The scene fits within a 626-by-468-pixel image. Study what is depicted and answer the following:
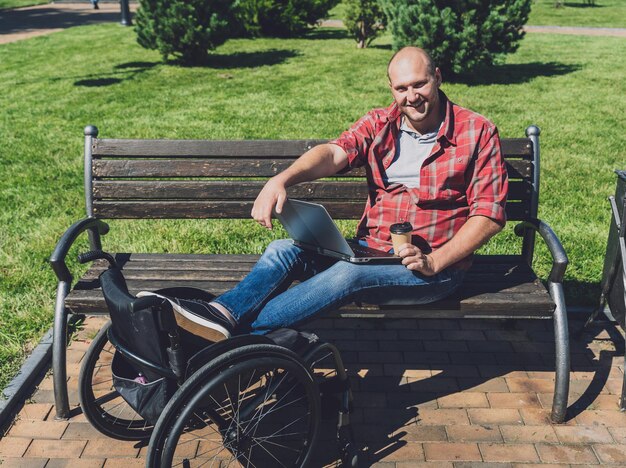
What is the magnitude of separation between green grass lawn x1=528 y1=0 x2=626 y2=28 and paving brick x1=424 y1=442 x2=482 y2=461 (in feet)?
69.5

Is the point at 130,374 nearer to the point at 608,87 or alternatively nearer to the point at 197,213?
the point at 197,213

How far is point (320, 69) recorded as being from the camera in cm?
1280

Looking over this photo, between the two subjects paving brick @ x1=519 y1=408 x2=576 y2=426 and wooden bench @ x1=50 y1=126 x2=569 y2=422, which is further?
wooden bench @ x1=50 y1=126 x2=569 y2=422

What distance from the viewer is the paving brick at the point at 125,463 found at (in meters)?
3.03

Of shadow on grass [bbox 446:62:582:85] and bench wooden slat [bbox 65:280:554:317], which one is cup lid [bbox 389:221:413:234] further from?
shadow on grass [bbox 446:62:582:85]

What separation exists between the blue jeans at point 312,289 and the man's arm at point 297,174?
272 millimetres

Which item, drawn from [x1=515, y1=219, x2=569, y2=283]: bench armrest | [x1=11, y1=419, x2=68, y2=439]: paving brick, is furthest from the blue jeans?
[x1=11, y1=419, x2=68, y2=439]: paving brick

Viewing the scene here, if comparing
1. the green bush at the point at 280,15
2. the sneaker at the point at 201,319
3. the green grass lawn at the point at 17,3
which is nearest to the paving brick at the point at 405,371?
the sneaker at the point at 201,319

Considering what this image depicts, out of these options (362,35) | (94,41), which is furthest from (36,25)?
(362,35)

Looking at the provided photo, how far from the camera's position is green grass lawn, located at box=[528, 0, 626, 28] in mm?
23656

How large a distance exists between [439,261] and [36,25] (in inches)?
818

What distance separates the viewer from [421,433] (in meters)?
3.21

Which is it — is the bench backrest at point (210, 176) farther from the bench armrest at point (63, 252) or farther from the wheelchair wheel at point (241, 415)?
the wheelchair wheel at point (241, 415)

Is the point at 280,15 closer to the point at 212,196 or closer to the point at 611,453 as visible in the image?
the point at 212,196
